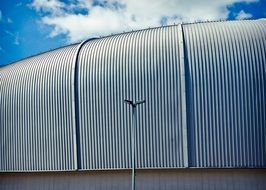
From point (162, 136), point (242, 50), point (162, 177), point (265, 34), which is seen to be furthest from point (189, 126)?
point (265, 34)

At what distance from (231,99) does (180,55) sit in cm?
562

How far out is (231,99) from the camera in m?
39.1

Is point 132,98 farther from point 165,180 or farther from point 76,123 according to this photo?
point 165,180

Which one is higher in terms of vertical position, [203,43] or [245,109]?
[203,43]

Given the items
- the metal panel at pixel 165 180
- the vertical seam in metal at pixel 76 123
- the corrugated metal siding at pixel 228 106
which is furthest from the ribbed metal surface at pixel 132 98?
the corrugated metal siding at pixel 228 106

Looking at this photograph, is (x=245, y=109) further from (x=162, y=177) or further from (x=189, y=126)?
(x=162, y=177)

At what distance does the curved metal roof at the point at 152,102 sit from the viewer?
38969mm

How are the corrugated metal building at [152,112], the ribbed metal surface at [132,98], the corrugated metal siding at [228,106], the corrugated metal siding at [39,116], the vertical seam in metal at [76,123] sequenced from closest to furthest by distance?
1. the corrugated metal siding at [228,106]
2. the corrugated metal building at [152,112]
3. the ribbed metal surface at [132,98]
4. the vertical seam in metal at [76,123]
5. the corrugated metal siding at [39,116]

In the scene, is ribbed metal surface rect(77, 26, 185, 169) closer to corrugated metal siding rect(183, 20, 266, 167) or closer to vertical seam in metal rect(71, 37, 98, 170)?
vertical seam in metal rect(71, 37, 98, 170)

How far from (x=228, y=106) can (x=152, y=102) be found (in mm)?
6235

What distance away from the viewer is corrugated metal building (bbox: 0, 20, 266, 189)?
1533 inches

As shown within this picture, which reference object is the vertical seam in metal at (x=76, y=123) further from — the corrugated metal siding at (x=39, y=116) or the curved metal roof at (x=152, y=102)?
the corrugated metal siding at (x=39, y=116)

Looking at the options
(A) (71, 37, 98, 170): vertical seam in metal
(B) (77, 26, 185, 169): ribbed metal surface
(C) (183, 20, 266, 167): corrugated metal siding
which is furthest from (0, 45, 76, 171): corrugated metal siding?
(C) (183, 20, 266, 167): corrugated metal siding

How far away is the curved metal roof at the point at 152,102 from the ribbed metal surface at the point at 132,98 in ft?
0.28
